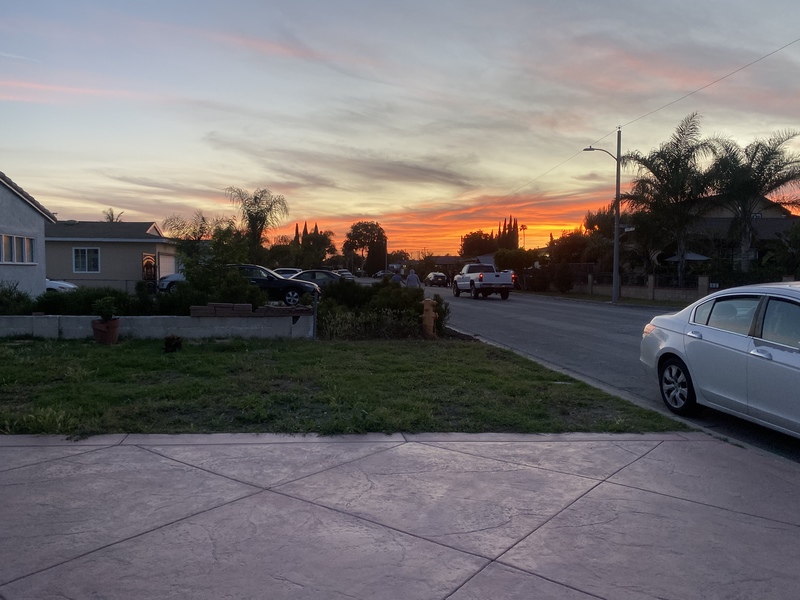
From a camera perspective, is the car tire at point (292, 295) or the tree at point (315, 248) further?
the tree at point (315, 248)

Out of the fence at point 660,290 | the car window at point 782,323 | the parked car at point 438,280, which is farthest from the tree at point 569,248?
the car window at point 782,323

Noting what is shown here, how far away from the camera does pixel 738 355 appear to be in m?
7.02

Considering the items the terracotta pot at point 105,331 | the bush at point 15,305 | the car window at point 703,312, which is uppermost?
the car window at point 703,312

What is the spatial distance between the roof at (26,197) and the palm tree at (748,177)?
1173 inches

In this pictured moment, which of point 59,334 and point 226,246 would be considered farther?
point 226,246

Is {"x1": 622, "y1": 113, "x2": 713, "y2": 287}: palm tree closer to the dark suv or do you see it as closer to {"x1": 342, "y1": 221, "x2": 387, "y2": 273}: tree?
the dark suv

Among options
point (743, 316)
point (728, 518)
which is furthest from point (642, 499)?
point (743, 316)

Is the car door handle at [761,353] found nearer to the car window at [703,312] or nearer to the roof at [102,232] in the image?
the car window at [703,312]

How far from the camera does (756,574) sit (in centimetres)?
396

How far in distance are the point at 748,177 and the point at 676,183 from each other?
11.0 ft

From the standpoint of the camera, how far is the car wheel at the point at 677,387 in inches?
309

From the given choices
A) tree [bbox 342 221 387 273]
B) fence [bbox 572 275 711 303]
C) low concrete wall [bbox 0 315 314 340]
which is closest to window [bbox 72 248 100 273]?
low concrete wall [bbox 0 315 314 340]

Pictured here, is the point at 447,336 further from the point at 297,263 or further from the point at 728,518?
the point at 297,263

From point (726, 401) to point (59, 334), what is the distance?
12017mm
